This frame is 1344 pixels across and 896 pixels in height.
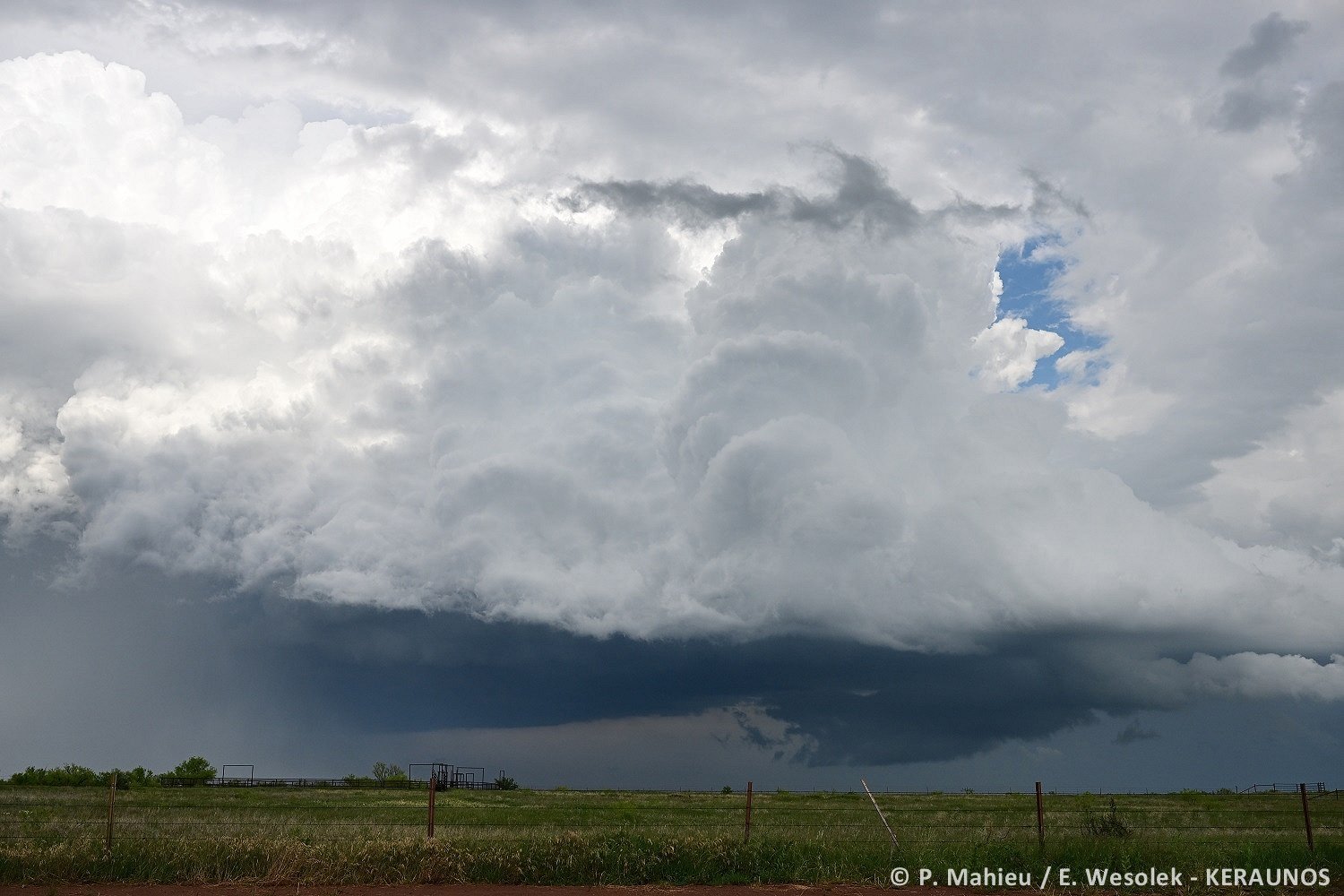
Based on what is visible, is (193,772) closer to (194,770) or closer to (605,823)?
(194,770)

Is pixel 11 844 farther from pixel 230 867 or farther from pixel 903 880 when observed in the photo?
pixel 903 880

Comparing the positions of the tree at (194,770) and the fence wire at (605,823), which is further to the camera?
the tree at (194,770)

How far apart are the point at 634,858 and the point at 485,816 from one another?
3301cm

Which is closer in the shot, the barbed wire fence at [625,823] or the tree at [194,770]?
the barbed wire fence at [625,823]

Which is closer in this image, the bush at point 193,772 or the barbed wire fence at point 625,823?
the barbed wire fence at point 625,823

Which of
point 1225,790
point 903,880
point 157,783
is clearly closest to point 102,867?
point 903,880

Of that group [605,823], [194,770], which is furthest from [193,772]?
[605,823]

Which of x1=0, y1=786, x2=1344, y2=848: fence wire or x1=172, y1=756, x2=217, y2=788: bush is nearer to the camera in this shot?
x1=0, y1=786, x2=1344, y2=848: fence wire

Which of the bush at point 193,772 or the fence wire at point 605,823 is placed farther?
the bush at point 193,772

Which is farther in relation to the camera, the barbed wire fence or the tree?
the tree

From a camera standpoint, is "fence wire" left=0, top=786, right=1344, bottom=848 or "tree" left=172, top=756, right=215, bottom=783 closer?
"fence wire" left=0, top=786, right=1344, bottom=848

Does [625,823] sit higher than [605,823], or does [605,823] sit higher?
[625,823]

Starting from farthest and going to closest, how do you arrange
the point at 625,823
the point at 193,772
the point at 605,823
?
the point at 193,772, the point at 605,823, the point at 625,823

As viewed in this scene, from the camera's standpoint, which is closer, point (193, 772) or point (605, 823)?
point (605, 823)
